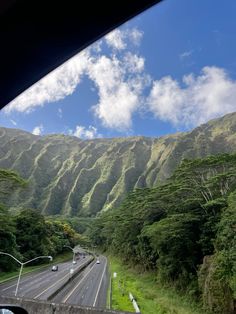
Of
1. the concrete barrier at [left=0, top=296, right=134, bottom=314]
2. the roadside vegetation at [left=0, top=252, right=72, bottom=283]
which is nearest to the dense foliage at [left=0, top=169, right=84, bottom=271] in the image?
the roadside vegetation at [left=0, top=252, right=72, bottom=283]

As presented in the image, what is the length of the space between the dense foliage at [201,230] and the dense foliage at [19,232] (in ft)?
51.1

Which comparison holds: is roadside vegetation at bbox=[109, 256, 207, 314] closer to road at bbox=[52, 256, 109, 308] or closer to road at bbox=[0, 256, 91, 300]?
road at bbox=[52, 256, 109, 308]

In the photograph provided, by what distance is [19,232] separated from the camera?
5506 centimetres

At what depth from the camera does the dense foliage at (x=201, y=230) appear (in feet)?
86.2

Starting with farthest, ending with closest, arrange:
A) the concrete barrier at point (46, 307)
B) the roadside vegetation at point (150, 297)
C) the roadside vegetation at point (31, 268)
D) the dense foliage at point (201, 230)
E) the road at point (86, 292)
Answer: the roadside vegetation at point (31, 268), the road at point (86, 292), the roadside vegetation at point (150, 297), the dense foliage at point (201, 230), the concrete barrier at point (46, 307)

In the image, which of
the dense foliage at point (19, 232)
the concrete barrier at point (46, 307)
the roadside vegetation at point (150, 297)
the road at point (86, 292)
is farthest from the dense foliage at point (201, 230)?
the dense foliage at point (19, 232)

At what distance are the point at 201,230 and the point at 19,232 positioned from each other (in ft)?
106

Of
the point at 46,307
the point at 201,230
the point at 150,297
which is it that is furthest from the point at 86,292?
the point at 46,307

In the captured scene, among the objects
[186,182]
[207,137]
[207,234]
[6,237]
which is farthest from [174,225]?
[207,137]

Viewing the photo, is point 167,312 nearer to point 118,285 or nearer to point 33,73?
point 118,285

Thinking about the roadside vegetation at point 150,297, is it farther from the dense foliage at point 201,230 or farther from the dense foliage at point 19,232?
the dense foliage at point 19,232

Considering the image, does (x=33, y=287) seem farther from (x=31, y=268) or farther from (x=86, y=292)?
(x=31, y=268)

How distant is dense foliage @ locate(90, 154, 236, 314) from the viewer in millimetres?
26266

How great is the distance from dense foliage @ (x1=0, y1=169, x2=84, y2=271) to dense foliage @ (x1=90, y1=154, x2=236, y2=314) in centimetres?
1558
